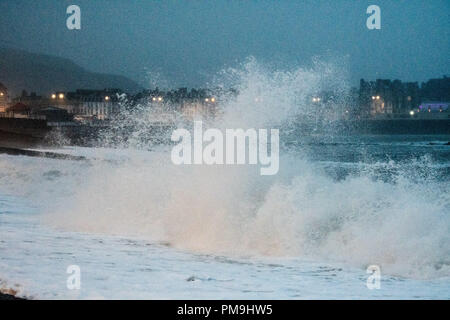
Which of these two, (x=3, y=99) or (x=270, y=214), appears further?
(x=3, y=99)

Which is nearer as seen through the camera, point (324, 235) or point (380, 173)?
point (324, 235)

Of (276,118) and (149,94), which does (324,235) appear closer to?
(276,118)

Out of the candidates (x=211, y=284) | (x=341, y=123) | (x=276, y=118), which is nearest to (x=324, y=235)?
(x=211, y=284)

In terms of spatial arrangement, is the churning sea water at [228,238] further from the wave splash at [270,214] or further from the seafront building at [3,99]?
the seafront building at [3,99]

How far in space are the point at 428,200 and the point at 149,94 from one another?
96.1m

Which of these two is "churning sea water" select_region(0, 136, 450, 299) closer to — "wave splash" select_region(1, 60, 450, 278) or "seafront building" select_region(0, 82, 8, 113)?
"wave splash" select_region(1, 60, 450, 278)

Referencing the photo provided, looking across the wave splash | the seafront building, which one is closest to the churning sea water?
the wave splash

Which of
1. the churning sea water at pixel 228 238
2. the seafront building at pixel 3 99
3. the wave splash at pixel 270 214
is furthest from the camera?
the seafront building at pixel 3 99

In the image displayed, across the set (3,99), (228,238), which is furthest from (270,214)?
(3,99)

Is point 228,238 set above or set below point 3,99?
below

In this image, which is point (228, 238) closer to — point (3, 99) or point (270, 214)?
point (270, 214)

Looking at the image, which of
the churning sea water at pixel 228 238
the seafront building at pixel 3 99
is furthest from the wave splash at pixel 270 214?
the seafront building at pixel 3 99

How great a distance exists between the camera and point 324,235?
11.0m
